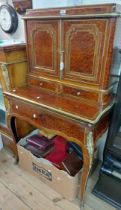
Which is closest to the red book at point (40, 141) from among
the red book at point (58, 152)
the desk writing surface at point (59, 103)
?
the red book at point (58, 152)

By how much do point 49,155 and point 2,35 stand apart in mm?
1545

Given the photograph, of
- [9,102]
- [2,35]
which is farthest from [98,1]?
[2,35]

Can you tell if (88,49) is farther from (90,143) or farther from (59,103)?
(90,143)

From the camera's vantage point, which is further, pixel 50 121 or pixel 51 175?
pixel 51 175

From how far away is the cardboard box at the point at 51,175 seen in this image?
139cm

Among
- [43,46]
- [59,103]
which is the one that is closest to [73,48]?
[43,46]

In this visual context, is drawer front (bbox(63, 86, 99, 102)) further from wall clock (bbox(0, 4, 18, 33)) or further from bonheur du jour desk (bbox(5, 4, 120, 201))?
wall clock (bbox(0, 4, 18, 33))

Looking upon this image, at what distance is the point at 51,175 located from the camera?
150cm

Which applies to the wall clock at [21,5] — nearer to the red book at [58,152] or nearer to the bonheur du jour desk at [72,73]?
the bonheur du jour desk at [72,73]

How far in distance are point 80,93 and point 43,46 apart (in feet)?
1.57

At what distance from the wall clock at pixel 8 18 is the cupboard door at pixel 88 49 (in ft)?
2.93

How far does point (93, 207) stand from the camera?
143 centimetres

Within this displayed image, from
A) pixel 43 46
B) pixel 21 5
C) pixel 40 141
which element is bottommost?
pixel 40 141

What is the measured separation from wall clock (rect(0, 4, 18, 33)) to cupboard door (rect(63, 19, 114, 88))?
2.93 ft
